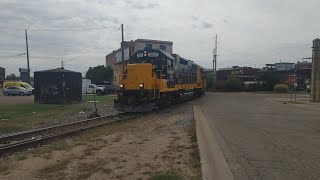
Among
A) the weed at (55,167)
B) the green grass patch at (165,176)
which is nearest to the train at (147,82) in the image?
the weed at (55,167)

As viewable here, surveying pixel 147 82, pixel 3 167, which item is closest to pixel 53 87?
pixel 147 82

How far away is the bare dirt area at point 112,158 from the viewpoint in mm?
8047

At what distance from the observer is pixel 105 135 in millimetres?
13773

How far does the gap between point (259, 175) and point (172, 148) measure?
3.59 metres

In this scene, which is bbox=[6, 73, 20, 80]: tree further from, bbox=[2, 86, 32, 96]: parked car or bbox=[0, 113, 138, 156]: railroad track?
bbox=[0, 113, 138, 156]: railroad track

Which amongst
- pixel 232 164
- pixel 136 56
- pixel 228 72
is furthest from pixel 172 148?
pixel 228 72

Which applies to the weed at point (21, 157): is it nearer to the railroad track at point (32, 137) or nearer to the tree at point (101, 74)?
the railroad track at point (32, 137)

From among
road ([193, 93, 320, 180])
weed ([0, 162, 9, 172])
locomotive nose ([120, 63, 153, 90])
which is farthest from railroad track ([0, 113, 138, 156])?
road ([193, 93, 320, 180])

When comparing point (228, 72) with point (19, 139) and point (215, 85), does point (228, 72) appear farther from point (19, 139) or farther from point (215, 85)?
point (19, 139)

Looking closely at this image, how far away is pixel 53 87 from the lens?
3244cm

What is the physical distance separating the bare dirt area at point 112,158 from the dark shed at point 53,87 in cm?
1896

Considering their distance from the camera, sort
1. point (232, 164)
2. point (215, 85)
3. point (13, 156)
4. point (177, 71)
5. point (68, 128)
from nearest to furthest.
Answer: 1. point (232, 164)
2. point (13, 156)
3. point (68, 128)
4. point (177, 71)
5. point (215, 85)

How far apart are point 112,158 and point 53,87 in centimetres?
2412

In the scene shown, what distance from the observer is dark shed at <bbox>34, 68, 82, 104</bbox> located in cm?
3241
